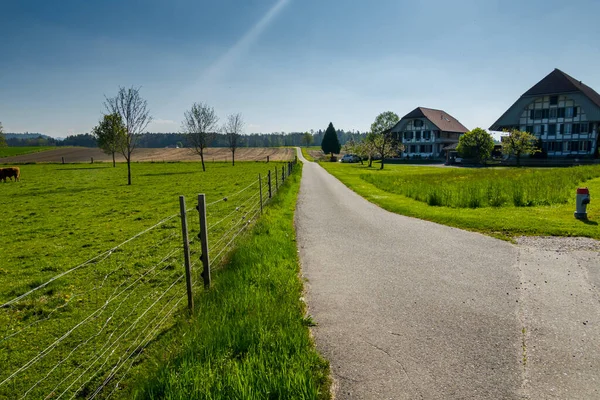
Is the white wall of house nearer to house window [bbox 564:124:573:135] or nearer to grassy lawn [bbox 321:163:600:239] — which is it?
house window [bbox 564:124:573:135]

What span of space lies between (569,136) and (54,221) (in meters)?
69.0

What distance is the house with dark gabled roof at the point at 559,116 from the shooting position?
182 ft

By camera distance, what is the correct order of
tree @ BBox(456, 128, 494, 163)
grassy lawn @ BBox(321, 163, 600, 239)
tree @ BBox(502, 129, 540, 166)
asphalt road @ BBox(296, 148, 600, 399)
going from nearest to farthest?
1. asphalt road @ BBox(296, 148, 600, 399)
2. grassy lawn @ BBox(321, 163, 600, 239)
3. tree @ BBox(502, 129, 540, 166)
4. tree @ BBox(456, 128, 494, 163)

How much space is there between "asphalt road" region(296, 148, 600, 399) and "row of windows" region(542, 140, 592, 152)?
61.7 m

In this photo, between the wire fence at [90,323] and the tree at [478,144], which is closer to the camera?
the wire fence at [90,323]

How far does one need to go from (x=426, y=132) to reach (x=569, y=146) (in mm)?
24959

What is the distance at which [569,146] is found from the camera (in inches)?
2277

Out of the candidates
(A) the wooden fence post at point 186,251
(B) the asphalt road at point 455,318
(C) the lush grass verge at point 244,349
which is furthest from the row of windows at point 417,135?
(A) the wooden fence post at point 186,251

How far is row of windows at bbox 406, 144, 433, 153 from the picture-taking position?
76062mm

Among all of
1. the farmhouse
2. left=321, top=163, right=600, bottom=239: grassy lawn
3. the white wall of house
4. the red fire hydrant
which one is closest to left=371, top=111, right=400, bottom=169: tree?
the farmhouse

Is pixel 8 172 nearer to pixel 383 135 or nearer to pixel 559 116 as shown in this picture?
pixel 383 135

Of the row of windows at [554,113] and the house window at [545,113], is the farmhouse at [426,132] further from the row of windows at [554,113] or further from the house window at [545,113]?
the house window at [545,113]

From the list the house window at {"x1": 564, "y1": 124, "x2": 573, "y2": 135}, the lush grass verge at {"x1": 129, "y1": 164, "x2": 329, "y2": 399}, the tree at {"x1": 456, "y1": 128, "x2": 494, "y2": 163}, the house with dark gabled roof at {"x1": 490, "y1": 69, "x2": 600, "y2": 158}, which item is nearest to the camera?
the lush grass verge at {"x1": 129, "y1": 164, "x2": 329, "y2": 399}

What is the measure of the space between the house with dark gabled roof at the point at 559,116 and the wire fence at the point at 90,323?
67.0 metres
